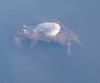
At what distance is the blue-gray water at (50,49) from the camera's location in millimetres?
1336

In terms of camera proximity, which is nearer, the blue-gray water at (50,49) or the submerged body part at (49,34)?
the blue-gray water at (50,49)

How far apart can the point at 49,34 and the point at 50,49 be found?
0.23 ft

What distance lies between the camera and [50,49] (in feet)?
4.69

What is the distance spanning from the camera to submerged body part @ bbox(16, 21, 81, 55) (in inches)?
57.1

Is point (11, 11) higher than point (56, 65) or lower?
higher

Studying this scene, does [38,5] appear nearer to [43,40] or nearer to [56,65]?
[43,40]

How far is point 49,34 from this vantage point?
145 cm

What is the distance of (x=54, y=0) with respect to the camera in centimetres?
166

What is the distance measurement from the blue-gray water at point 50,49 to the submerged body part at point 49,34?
26 mm

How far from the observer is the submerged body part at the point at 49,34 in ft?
4.76

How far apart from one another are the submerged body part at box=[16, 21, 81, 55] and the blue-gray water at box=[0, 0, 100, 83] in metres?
0.03

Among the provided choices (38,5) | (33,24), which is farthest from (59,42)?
(38,5)

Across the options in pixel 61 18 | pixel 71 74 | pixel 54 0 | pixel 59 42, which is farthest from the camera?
pixel 54 0

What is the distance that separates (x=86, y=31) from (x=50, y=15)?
0.65 feet
